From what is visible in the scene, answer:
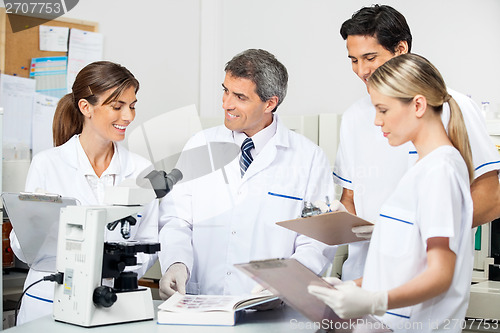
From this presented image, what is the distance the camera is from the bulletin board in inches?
109

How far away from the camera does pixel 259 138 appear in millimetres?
1990

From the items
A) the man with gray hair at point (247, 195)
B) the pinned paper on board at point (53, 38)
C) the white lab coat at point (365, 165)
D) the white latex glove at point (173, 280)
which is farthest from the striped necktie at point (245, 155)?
the pinned paper on board at point (53, 38)

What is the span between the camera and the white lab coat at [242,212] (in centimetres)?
187

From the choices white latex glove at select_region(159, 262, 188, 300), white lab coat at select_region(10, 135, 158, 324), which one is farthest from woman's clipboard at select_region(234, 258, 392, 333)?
white lab coat at select_region(10, 135, 158, 324)

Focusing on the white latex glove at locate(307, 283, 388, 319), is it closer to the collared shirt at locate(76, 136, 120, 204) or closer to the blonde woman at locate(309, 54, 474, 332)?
the blonde woman at locate(309, 54, 474, 332)

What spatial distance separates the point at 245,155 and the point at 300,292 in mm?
844

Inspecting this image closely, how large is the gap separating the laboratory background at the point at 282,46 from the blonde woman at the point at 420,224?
4.69 feet

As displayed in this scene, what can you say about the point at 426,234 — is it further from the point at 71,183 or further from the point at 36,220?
the point at 71,183

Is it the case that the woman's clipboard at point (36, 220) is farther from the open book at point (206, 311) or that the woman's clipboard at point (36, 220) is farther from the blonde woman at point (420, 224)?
the blonde woman at point (420, 224)

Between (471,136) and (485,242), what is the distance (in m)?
1.00

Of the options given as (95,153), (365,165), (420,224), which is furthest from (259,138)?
(420,224)

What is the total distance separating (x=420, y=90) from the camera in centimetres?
124

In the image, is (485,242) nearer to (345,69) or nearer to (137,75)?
(345,69)

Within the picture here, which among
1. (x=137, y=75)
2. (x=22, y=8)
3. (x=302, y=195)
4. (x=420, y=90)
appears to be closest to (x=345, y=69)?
(x=137, y=75)
